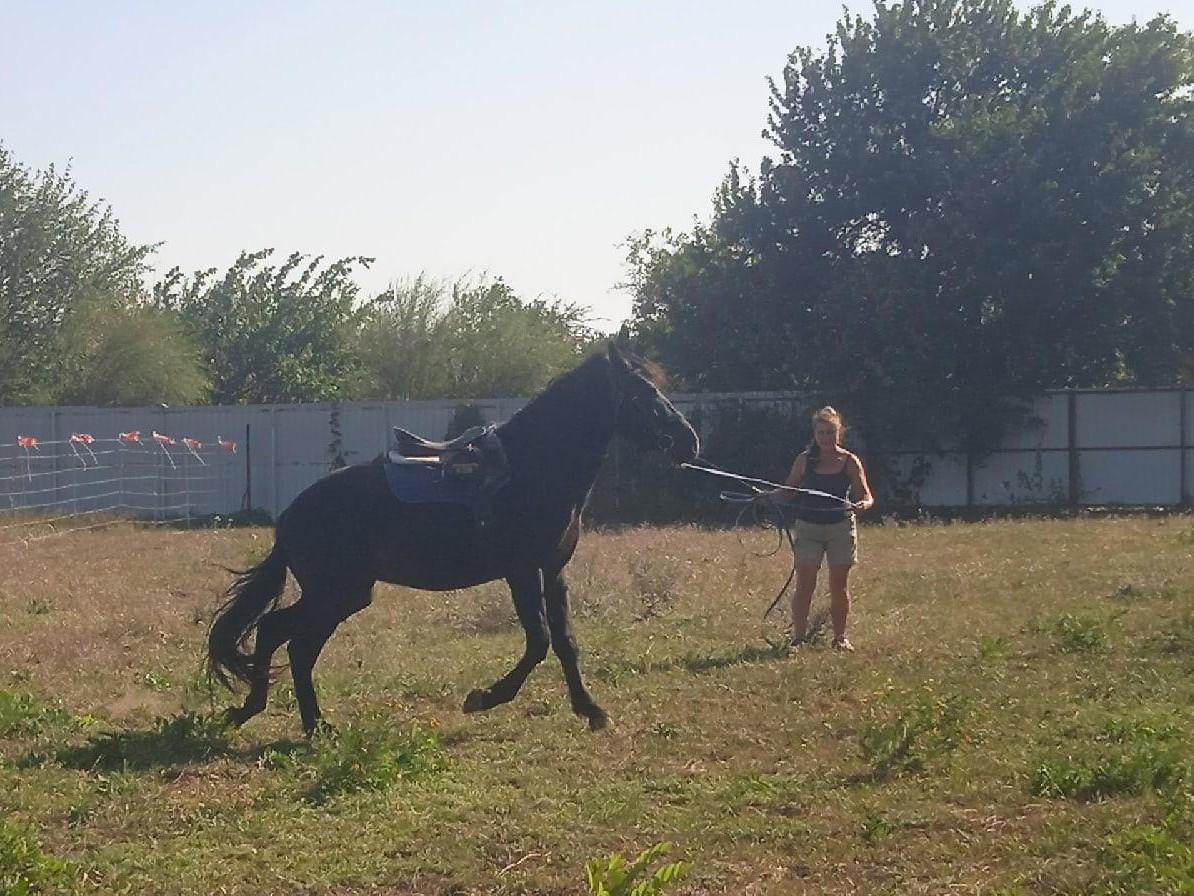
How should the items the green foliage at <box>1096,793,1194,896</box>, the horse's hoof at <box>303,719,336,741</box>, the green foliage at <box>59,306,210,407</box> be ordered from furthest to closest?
1. the green foliage at <box>59,306,210,407</box>
2. the horse's hoof at <box>303,719,336,741</box>
3. the green foliage at <box>1096,793,1194,896</box>

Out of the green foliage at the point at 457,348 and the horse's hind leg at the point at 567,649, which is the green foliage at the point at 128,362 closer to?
the green foliage at the point at 457,348

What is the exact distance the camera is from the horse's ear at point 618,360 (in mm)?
8547

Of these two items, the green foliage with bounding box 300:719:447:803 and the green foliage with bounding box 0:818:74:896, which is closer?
the green foliage with bounding box 0:818:74:896

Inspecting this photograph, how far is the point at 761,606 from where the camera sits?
43.0ft

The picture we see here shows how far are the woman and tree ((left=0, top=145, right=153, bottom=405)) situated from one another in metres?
32.8

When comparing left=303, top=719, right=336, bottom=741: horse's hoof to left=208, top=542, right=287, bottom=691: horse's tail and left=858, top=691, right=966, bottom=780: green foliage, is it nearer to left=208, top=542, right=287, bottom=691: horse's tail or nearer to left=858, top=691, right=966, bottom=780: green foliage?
left=208, top=542, right=287, bottom=691: horse's tail

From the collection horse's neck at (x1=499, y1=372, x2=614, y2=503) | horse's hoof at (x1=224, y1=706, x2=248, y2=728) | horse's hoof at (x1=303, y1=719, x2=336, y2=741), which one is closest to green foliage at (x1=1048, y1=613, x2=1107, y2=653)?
horse's neck at (x1=499, y1=372, x2=614, y2=503)

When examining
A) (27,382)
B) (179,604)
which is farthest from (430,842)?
(27,382)

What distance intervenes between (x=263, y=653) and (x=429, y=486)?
4.39ft

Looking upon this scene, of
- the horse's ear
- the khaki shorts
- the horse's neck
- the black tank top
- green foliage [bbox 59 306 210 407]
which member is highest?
green foliage [bbox 59 306 210 407]

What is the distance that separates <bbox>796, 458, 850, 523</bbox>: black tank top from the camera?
1068 cm

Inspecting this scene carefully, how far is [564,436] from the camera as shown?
331 inches

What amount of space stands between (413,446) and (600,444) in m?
1.11

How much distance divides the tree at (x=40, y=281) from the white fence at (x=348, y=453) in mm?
10100
